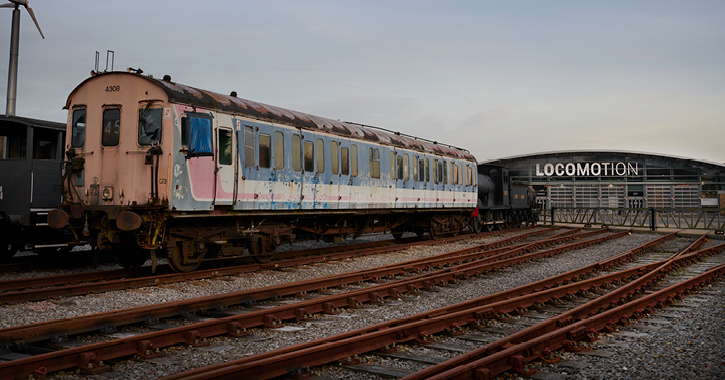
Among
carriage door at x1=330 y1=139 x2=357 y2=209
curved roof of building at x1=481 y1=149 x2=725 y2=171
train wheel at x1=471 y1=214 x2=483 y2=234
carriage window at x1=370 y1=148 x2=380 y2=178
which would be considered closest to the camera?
carriage door at x1=330 y1=139 x2=357 y2=209

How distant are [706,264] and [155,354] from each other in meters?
13.9

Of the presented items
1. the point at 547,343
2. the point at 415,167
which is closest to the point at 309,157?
the point at 415,167

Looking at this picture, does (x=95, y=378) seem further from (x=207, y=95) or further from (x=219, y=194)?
(x=207, y=95)

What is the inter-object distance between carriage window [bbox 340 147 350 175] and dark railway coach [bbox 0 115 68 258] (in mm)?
6697

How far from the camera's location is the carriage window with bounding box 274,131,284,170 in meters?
12.0

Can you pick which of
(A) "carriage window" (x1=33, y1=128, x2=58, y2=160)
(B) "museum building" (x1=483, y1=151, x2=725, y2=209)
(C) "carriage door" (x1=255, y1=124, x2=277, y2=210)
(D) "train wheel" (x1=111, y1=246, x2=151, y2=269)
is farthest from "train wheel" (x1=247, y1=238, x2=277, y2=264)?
(B) "museum building" (x1=483, y1=151, x2=725, y2=209)

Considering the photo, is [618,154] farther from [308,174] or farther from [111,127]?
[111,127]

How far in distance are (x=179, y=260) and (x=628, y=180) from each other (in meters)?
50.7

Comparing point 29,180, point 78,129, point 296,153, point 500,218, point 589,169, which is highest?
point 589,169

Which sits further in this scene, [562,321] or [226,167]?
[226,167]

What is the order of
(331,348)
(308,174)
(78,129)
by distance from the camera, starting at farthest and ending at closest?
(308,174) → (78,129) → (331,348)

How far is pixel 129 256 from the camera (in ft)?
35.8

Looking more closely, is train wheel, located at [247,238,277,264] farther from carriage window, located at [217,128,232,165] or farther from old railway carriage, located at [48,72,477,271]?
carriage window, located at [217,128,232,165]

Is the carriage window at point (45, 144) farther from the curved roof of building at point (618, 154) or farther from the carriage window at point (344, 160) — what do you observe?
the curved roof of building at point (618, 154)
